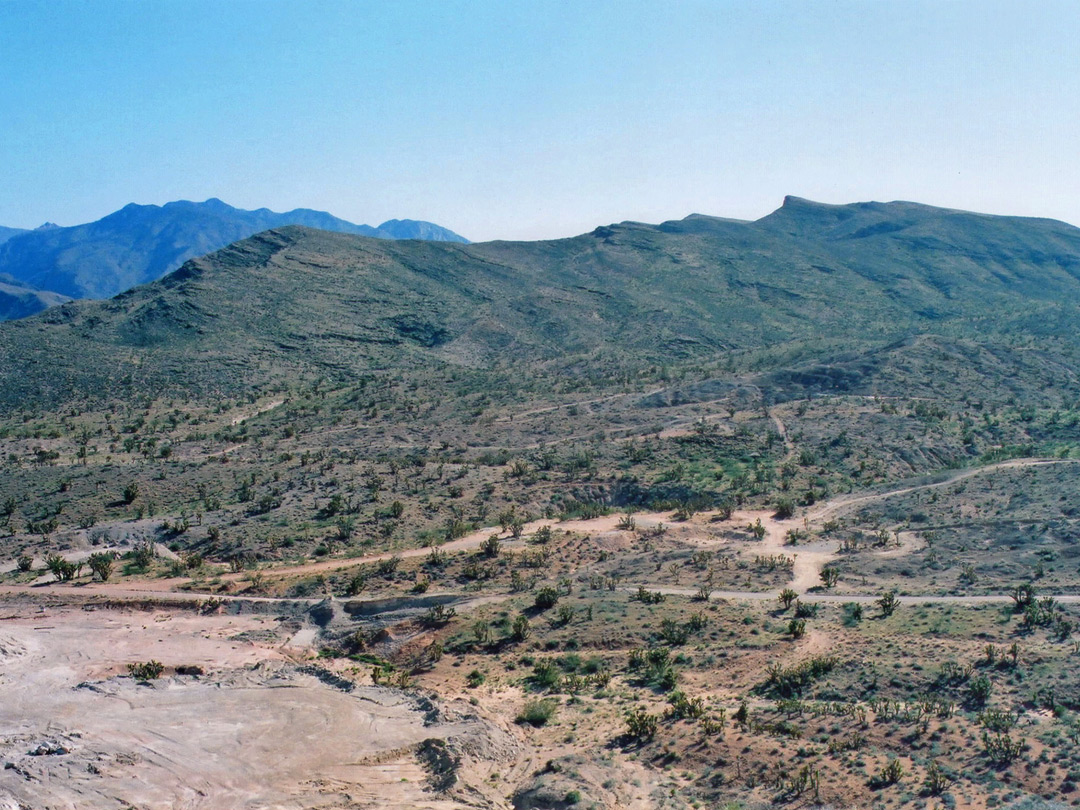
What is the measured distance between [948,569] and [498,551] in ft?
49.6

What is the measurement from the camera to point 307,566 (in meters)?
29.9

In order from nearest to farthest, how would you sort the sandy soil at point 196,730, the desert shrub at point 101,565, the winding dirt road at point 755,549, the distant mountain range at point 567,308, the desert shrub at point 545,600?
the sandy soil at point 196,730, the desert shrub at point 545,600, the winding dirt road at point 755,549, the desert shrub at point 101,565, the distant mountain range at point 567,308

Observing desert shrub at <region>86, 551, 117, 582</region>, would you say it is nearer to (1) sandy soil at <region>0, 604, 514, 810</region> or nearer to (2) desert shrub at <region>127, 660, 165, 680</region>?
(1) sandy soil at <region>0, 604, 514, 810</region>

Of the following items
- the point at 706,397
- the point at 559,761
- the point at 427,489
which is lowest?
the point at 559,761

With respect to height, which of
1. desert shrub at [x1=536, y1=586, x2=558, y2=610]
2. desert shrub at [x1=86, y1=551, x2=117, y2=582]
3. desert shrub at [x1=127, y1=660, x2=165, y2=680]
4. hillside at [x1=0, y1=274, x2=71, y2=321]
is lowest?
desert shrub at [x1=127, y1=660, x2=165, y2=680]

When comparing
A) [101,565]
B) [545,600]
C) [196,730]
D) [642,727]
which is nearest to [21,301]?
[101,565]

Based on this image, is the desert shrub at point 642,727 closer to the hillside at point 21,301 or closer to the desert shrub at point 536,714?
the desert shrub at point 536,714

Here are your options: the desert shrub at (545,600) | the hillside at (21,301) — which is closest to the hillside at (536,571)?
the desert shrub at (545,600)

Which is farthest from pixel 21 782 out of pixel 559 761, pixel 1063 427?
pixel 1063 427

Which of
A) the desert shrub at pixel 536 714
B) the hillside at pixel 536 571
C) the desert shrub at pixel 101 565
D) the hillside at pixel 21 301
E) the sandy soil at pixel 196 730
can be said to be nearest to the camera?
the sandy soil at pixel 196 730

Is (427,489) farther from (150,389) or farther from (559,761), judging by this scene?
(150,389)

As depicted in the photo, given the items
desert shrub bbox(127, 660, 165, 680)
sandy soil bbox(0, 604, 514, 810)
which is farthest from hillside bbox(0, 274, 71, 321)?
desert shrub bbox(127, 660, 165, 680)

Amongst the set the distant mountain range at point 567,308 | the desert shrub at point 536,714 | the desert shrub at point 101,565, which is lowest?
the desert shrub at point 536,714

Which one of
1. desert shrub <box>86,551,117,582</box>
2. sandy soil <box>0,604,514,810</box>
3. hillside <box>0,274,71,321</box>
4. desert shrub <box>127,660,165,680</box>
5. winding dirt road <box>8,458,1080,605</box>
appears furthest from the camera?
hillside <box>0,274,71,321</box>
